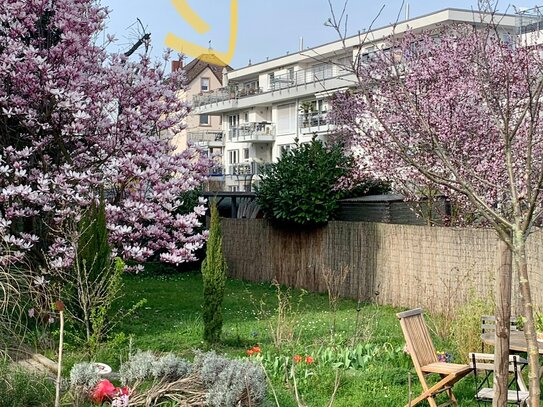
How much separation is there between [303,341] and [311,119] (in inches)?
1241

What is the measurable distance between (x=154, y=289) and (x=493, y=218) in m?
14.3

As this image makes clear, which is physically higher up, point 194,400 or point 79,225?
point 79,225

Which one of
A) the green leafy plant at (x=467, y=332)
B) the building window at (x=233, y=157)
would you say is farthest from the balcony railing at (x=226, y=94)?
the green leafy plant at (x=467, y=332)

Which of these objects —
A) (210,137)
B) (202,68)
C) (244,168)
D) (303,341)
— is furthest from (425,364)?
(202,68)

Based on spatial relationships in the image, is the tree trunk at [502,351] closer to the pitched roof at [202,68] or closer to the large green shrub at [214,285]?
the large green shrub at [214,285]

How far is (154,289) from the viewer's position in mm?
17312

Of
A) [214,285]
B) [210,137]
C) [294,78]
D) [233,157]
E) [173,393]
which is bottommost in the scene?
[173,393]

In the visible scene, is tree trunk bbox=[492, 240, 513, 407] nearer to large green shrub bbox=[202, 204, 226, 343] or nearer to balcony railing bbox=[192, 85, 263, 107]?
large green shrub bbox=[202, 204, 226, 343]

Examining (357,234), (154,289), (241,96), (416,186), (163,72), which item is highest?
(241,96)

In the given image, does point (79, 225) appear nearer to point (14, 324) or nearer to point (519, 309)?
point (14, 324)

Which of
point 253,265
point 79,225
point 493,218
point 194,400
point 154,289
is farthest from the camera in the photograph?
point 253,265

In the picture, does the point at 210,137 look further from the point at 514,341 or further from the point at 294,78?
the point at 514,341

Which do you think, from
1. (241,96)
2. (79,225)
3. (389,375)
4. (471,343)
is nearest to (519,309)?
(471,343)

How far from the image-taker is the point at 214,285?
9836 millimetres
